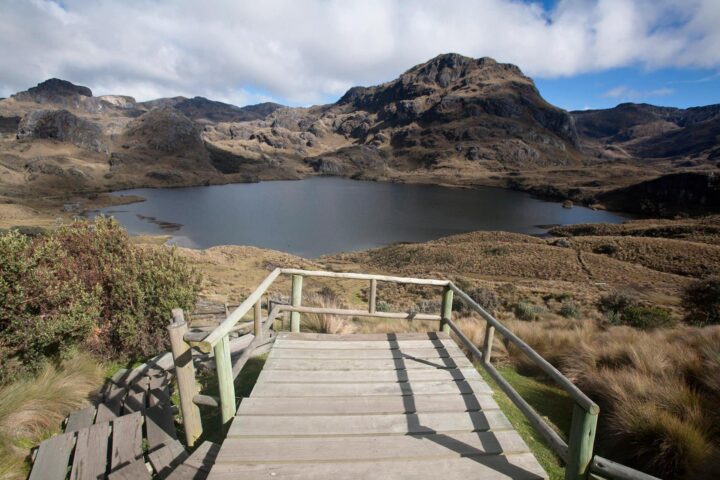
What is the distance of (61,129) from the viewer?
154250mm

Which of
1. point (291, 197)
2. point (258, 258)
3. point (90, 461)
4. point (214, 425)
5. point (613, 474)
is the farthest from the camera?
point (291, 197)

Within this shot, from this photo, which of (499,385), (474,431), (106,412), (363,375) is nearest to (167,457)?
(106,412)

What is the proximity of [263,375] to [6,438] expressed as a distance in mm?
2369

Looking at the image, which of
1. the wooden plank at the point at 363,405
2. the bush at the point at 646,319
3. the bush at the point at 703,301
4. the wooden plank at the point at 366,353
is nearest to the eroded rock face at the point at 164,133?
the bush at the point at 646,319

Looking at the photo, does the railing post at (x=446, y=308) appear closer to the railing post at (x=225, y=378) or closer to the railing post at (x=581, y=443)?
the railing post at (x=581, y=443)

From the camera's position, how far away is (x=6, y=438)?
3494 mm

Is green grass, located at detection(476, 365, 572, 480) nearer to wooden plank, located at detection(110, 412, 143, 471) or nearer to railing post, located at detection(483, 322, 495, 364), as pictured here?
railing post, located at detection(483, 322, 495, 364)

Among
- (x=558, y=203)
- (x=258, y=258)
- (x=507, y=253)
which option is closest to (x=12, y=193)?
(x=258, y=258)

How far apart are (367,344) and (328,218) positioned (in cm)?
6202

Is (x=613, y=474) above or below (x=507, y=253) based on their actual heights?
above

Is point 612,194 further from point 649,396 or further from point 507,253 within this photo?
point 649,396

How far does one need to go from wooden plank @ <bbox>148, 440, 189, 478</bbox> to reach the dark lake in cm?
3968

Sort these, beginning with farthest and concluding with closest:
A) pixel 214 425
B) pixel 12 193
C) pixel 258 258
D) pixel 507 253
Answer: pixel 12 193
pixel 507 253
pixel 258 258
pixel 214 425

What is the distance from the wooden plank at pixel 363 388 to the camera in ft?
12.5
